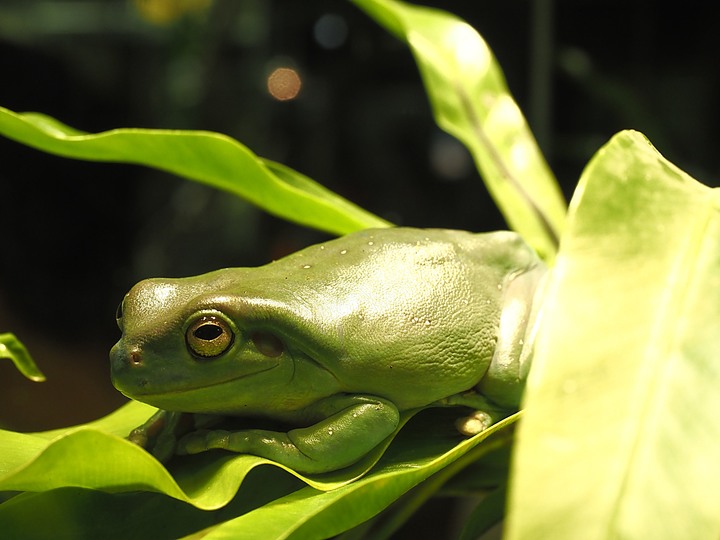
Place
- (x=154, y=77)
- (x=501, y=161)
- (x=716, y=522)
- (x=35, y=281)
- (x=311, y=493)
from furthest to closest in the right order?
(x=154, y=77)
(x=35, y=281)
(x=501, y=161)
(x=311, y=493)
(x=716, y=522)

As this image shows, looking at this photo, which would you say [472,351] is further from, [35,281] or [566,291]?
[35,281]

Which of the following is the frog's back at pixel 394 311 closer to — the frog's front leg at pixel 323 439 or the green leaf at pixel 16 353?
the frog's front leg at pixel 323 439

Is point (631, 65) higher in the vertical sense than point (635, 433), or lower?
higher

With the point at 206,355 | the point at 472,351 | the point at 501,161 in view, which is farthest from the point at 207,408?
the point at 501,161

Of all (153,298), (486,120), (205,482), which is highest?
(486,120)

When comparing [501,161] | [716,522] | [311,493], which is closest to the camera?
[716,522]

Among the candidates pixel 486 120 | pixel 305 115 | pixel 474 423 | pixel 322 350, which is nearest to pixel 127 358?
pixel 322 350

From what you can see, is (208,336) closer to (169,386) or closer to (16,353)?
(169,386)
